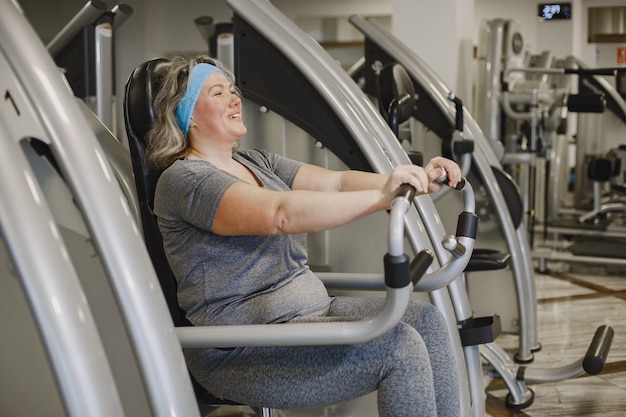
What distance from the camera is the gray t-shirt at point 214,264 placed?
158cm

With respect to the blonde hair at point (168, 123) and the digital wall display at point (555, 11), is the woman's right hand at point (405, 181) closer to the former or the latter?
the blonde hair at point (168, 123)

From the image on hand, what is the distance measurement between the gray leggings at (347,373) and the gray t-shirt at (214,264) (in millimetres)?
78

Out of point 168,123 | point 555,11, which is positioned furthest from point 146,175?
point 555,11

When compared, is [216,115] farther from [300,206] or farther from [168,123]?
[300,206]

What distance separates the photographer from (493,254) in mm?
2834

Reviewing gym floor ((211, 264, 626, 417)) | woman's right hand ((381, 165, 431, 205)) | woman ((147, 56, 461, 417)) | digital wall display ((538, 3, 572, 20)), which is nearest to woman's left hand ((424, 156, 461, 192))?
woman ((147, 56, 461, 417))

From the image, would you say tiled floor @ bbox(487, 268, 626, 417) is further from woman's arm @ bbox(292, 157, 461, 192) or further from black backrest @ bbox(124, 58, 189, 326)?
black backrest @ bbox(124, 58, 189, 326)

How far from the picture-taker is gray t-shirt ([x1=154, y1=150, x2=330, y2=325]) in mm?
1584

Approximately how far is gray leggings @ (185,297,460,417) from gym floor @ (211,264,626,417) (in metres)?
0.63

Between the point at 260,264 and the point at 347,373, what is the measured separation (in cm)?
29

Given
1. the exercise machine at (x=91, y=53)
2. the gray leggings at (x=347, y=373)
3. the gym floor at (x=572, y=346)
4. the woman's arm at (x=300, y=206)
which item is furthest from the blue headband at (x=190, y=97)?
the exercise machine at (x=91, y=53)

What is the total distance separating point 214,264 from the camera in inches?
63.1

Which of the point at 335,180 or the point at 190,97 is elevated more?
the point at 190,97

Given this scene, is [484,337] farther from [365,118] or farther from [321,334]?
[321,334]
